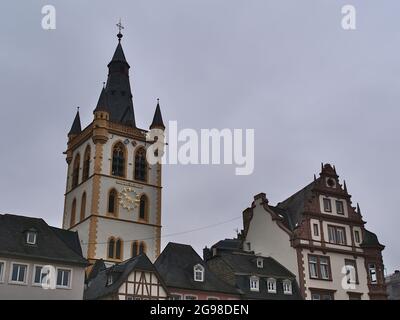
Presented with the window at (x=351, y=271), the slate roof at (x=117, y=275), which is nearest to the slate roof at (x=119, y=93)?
the slate roof at (x=117, y=275)

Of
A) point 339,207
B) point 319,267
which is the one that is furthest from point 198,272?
point 339,207

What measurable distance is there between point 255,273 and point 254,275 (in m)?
0.62

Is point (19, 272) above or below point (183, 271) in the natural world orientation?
below

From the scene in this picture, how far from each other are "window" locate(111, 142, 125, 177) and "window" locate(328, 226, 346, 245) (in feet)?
96.8

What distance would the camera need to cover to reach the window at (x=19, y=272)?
4875 centimetres

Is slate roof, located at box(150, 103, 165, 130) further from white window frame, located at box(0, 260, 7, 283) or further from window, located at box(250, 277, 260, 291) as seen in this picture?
white window frame, located at box(0, 260, 7, 283)

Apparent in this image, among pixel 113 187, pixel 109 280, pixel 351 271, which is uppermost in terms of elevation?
pixel 113 187

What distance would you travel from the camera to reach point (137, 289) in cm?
4984

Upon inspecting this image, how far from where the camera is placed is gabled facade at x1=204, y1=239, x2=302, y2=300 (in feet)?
187

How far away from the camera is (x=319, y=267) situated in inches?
2429

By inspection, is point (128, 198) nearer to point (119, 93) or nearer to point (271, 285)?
point (119, 93)

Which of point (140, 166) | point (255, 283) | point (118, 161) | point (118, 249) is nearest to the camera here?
point (255, 283)
